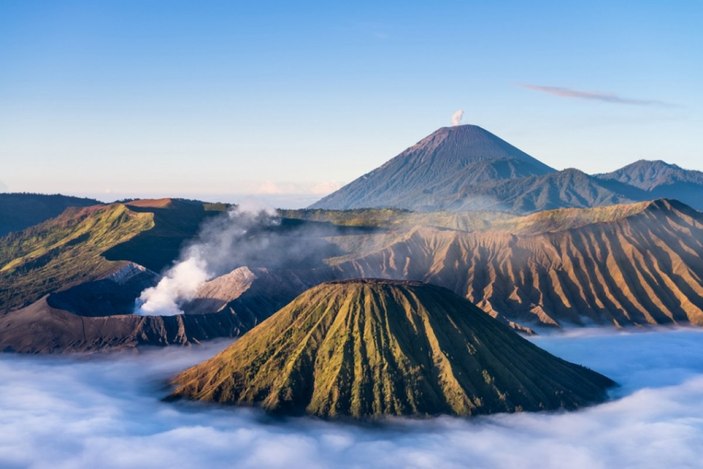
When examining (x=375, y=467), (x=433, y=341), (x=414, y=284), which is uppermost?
(x=414, y=284)

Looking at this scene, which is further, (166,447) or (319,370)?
(319,370)

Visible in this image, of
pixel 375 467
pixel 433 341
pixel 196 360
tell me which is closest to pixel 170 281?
pixel 196 360

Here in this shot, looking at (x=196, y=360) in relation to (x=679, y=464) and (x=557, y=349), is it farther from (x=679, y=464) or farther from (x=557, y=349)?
(x=679, y=464)

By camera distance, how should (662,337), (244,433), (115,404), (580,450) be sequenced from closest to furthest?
(580,450) < (244,433) < (115,404) < (662,337)

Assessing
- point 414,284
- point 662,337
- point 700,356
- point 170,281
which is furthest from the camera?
point 170,281

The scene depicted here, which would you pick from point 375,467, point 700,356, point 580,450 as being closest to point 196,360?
point 375,467

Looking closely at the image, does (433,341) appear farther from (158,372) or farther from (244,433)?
(158,372)

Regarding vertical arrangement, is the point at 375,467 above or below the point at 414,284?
below
